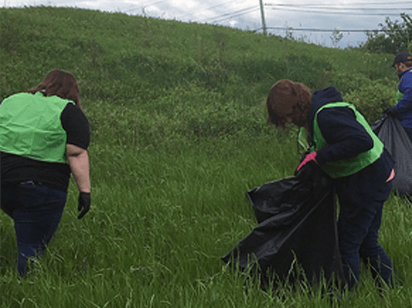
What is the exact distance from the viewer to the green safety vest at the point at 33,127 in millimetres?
2523

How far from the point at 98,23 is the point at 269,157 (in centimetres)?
1246

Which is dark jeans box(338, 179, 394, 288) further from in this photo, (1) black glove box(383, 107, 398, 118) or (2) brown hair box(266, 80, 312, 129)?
(1) black glove box(383, 107, 398, 118)

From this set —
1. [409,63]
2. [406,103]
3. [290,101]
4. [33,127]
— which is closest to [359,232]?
[290,101]

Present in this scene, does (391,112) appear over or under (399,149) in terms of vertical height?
over

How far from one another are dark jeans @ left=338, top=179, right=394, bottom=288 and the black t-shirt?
169 cm

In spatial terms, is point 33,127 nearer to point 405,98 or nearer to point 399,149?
point 399,149

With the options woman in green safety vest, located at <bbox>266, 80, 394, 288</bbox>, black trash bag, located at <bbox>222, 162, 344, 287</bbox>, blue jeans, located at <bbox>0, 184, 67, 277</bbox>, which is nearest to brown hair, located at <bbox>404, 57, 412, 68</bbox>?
woman in green safety vest, located at <bbox>266, 80, 394, 288</bbox>

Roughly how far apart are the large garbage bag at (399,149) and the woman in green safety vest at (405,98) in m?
0.12

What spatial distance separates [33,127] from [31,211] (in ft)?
1.78

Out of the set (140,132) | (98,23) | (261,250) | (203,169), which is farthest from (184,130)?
(98,23)

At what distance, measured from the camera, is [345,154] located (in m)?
2.17

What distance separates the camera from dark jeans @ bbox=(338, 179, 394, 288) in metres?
2.36

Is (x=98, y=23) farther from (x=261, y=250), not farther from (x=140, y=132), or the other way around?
(x=261, y=250)

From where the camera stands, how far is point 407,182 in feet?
14.5
